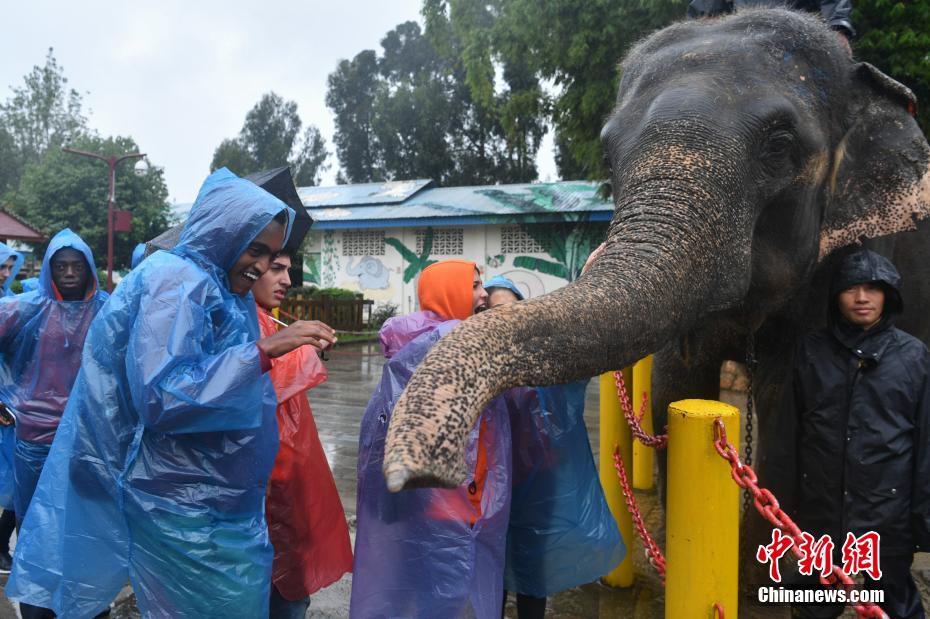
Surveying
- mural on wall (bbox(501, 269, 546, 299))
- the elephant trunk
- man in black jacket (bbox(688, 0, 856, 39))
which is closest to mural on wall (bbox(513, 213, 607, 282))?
mural on wall (bbox(501, 269, 546, 299))

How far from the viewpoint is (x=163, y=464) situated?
2.08 metres

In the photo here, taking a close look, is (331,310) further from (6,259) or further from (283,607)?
(283,607)

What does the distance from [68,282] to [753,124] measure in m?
3.08

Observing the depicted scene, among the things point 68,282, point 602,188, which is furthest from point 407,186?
point 68,282

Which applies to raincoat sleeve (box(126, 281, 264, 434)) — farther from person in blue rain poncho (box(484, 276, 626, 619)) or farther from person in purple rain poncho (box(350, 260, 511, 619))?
person in blue rain poncho (box(484, 276, 626, 619))

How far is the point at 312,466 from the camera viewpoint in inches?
101

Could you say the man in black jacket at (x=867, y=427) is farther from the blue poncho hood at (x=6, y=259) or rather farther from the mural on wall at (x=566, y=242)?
the mural on wall at (x=566, y=242)

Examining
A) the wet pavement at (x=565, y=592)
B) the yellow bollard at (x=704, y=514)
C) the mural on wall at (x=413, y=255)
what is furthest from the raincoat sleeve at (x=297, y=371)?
the mural on wall at (x=413, y=255)

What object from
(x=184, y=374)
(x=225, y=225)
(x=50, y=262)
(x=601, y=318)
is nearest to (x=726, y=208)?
(x=601, y=318)

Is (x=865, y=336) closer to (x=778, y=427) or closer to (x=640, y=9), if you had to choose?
(x=778, y=427)

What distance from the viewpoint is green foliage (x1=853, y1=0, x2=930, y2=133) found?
6.19 meters

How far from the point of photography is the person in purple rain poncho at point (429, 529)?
2.07 meters

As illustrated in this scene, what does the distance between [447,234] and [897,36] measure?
14.0m

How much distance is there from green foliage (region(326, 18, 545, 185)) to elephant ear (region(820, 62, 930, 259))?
72.8 ft
